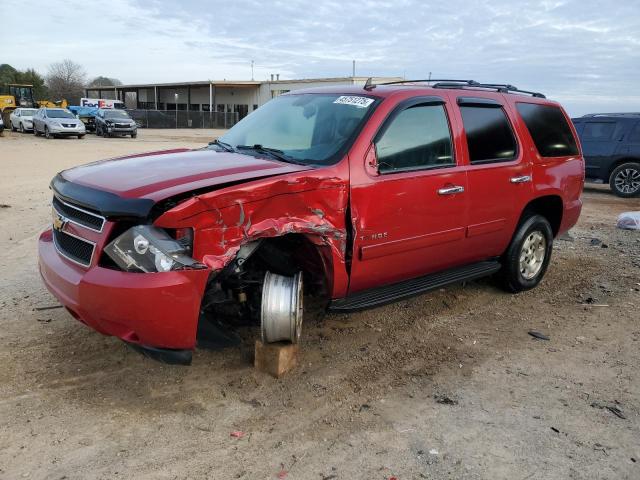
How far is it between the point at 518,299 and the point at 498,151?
1546 mm

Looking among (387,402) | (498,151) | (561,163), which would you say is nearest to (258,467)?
(387,402)

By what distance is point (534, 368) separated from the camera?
388cm

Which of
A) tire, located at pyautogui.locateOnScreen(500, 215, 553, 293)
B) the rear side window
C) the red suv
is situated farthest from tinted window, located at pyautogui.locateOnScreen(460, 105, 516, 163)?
tire, located at pyautogui.locateOnScreen(500, 215, 553, 293)

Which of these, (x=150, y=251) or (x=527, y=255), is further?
(x=527, y=255)

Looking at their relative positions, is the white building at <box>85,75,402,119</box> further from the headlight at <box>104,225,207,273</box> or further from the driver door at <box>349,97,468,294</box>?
the headlight at <box>104,225,207,273</box>

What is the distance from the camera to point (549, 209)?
5.62 metres

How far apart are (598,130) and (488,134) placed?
1006cm

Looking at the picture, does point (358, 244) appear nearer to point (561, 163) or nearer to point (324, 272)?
point (324, 272)

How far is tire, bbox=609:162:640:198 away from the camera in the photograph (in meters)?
12.6

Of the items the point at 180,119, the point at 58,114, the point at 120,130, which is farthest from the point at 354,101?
the point at 180,119

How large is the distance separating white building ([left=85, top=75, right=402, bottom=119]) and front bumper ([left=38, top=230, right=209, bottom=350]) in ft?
133

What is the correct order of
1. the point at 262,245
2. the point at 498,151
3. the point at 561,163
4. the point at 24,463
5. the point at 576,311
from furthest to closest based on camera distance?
the point at 561,163 < the point at 576,311 < the point at 498,151 < the point at 262,245 < the point at 24,463

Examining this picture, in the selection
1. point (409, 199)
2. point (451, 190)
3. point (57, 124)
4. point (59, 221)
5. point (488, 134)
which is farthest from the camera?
point (57, 124)

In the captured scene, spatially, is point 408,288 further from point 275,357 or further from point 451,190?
point 275,357
